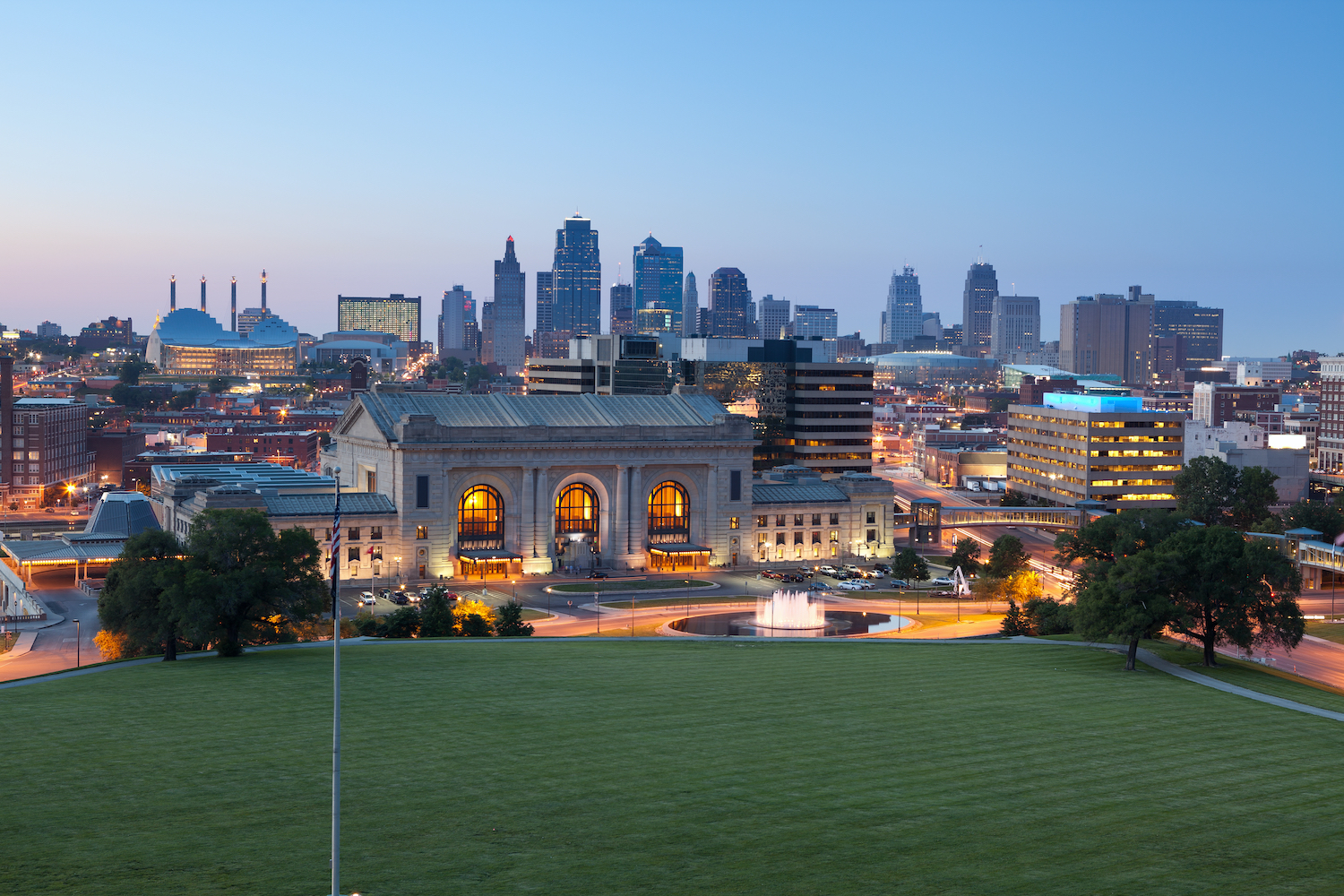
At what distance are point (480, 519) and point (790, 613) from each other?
38122 mm

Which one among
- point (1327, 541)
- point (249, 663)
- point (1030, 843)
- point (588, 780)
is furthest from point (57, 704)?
point (1327, 541)

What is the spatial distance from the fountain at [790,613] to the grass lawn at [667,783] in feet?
115

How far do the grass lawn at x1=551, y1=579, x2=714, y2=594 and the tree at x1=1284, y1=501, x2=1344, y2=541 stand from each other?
2878 inches

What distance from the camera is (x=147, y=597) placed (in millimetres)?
80688

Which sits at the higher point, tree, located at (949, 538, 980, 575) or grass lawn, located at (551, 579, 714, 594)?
tree, located at (949, 538, 980, 575)

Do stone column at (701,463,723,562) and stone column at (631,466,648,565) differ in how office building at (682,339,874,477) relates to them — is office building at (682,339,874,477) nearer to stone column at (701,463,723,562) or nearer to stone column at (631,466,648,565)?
stone column at (701,463,723,562)

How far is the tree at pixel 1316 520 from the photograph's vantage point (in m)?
156

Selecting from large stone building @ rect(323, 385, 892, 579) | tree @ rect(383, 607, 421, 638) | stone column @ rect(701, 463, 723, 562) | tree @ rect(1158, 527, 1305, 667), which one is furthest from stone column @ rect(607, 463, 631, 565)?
tree @ rect(1158, 527, 1305, 667)

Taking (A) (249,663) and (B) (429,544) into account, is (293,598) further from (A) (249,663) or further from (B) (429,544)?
(B) (429,544)

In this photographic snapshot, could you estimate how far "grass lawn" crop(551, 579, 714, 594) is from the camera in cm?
12812

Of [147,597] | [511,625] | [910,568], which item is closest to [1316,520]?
[910,568]

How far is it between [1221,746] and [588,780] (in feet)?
85.3

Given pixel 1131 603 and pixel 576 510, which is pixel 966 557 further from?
pixel 1131 603

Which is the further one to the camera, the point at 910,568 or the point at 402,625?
the point at 910,568
